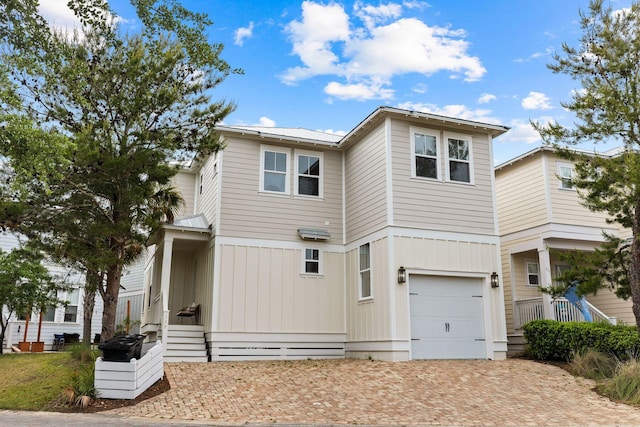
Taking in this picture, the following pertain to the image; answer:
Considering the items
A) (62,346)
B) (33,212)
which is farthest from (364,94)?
(62,346)

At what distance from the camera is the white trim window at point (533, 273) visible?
18.4 m

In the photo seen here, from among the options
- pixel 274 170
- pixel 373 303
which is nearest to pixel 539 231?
pixel 373 303

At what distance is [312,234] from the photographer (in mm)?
15430

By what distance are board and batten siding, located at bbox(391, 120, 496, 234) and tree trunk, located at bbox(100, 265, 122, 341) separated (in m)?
7.12

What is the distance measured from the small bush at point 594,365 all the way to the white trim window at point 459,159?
5282mm

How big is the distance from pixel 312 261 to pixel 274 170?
2873 mm

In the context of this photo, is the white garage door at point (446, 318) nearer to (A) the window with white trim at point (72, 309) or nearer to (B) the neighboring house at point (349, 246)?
(B) the neighboring house at point (349, 246)

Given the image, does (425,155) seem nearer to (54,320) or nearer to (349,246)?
(349,246)

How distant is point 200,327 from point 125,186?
183 inches

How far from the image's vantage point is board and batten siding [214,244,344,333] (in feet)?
47.6

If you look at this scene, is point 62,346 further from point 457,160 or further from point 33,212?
point 457,160

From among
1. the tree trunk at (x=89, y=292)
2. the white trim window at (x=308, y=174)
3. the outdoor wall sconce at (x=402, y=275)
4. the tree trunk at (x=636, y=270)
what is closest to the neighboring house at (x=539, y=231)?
the tree trunk at (x=636, y=270)

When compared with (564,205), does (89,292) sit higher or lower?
lower

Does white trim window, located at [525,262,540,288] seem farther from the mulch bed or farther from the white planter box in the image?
the white planter box
